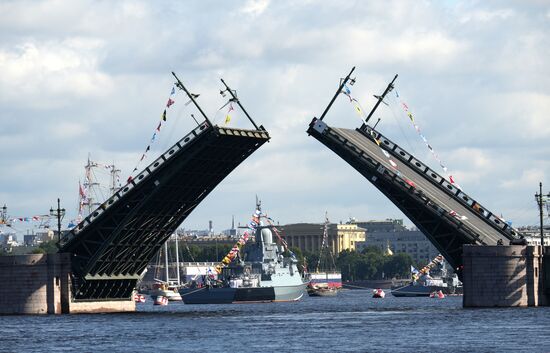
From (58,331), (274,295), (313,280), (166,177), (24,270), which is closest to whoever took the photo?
(58,331)

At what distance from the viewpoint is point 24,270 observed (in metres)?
76.9

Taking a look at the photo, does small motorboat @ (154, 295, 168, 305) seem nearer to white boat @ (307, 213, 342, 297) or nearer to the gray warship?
the gray warship

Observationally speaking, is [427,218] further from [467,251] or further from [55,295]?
[55,295]

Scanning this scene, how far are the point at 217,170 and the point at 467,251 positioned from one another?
42.4 feet

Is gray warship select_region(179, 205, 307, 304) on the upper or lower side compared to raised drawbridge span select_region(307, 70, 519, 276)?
lower

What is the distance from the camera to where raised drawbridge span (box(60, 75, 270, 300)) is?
71.3 meters

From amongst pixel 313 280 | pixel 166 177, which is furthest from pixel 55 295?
pixel 313 280

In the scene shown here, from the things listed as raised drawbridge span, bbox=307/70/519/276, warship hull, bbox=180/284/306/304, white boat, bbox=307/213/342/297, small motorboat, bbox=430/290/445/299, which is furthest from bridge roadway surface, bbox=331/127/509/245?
white boat, bbox=307/213/342/297

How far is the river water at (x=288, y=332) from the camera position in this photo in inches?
2137

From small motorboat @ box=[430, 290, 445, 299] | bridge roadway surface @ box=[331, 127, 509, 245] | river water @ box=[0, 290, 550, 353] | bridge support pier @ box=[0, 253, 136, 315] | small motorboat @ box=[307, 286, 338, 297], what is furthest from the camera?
small motorboat @ box=[307, 286, 338, 297]

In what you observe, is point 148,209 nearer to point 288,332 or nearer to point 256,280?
point 288,332

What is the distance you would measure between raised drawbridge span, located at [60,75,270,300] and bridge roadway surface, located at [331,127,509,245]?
4529mm

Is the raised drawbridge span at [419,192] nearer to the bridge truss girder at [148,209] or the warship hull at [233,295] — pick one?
the bridge truss girder at [148,209]

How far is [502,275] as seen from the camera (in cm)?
7319
